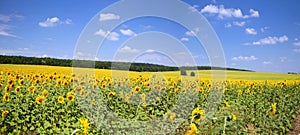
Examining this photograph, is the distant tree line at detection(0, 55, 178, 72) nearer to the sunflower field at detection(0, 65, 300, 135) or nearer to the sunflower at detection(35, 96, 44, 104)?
the sunflower field at detection(0, 65, 300, 135)

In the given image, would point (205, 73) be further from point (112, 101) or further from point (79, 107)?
point (79, 107)

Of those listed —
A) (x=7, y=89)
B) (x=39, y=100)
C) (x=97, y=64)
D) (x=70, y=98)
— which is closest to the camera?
(x=39, y=100)

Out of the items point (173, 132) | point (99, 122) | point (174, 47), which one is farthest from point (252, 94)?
point (99, 122)

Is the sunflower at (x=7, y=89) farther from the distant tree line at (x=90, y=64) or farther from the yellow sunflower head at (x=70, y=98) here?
the distant tree line at (x=90, y=64)

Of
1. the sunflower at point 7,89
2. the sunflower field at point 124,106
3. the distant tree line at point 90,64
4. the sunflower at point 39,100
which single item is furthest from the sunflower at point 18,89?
the distant tree line at point 90,64

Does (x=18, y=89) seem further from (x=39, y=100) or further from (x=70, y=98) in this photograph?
(x=70, y=98)

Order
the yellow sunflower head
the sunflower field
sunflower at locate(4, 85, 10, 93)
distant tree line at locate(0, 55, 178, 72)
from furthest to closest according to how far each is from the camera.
→ 1. distant tree line at locate(0, 55, 178, 72)
2. sunflower at locate(4, 85, 10, 93)
3. the yellow sunflower head
4. the sunflower field

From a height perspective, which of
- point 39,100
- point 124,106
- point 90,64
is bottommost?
point 124,106

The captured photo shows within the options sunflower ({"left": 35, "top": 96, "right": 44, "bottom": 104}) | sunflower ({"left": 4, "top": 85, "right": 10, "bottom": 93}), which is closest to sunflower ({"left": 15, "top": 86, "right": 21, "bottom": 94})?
sunflower ({"left": 4, "top": 85, "right": 10, "bottom": 93})

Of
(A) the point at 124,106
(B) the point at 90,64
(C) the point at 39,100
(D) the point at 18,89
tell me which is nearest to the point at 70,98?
(C) the point at 39,100

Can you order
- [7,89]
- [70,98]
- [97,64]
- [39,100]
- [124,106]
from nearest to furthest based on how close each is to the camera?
[39,100] < [70,98] < [7,89] < [124,106] < [97,64]

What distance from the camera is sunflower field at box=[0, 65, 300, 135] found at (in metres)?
3.43

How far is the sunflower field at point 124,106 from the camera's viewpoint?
135 inches

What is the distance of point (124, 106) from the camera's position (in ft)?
13.5
